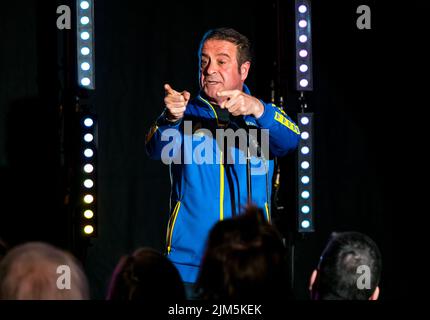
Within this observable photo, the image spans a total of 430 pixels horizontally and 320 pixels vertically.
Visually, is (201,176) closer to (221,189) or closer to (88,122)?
(221,189)

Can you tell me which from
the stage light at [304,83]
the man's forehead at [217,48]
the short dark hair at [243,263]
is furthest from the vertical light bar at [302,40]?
the short dark hair at [243,263]

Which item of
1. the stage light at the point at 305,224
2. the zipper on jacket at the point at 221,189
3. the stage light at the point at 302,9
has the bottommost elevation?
the stage light at the point at 305,224

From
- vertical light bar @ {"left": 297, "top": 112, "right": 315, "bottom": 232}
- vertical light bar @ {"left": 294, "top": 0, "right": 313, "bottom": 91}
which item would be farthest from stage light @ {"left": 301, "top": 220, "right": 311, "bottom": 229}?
vertical light bar @ {"left": 294, "top": 0, "right": 313, "bottom": 91}

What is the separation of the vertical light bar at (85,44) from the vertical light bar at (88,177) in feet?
0.73

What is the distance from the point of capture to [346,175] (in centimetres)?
551

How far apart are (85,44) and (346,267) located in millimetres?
2755

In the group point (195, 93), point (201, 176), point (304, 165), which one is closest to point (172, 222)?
point (201, 176)

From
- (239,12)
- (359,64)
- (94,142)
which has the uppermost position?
(239,12)

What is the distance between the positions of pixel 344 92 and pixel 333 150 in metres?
0.42

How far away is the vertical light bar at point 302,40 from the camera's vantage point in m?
4.82

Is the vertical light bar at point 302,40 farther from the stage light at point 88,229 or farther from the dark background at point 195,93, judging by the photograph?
the stage light at point 88,229

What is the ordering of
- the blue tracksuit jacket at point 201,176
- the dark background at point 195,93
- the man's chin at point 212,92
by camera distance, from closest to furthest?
the blue tracksuit jacket at point 201,176, the man's chin at point 212,92, the dark background at point 195,93
